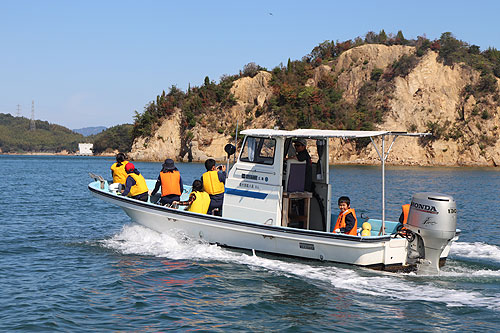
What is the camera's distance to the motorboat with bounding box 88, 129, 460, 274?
10.3 metres

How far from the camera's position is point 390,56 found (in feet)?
278

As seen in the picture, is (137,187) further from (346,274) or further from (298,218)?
(346,274)

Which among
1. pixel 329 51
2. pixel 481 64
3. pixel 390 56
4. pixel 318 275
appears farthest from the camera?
pixel 329 51

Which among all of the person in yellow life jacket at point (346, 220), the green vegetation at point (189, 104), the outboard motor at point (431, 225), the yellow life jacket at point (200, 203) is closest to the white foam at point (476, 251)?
the outboard motor at point (431, 225)

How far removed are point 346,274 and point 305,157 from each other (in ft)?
9.02

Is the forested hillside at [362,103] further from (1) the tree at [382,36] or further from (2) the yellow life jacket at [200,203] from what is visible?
(2) the yellow life jacket at [200,203]

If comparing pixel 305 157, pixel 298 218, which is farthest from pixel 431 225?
pixel 305 157

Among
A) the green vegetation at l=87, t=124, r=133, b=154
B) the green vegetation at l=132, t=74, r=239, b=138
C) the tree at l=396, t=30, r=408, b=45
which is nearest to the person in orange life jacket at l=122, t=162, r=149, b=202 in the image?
the green vegetation at l=132, t=74, r=239, b=138

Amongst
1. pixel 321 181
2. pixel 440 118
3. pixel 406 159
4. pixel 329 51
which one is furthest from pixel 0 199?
pixel 329 51

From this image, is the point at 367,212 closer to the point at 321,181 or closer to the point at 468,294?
the point at 321,181

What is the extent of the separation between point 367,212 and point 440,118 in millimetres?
59472

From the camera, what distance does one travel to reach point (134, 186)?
45.0ft

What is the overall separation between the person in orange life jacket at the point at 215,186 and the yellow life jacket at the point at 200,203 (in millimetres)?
120

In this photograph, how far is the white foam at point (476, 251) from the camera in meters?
12.7
